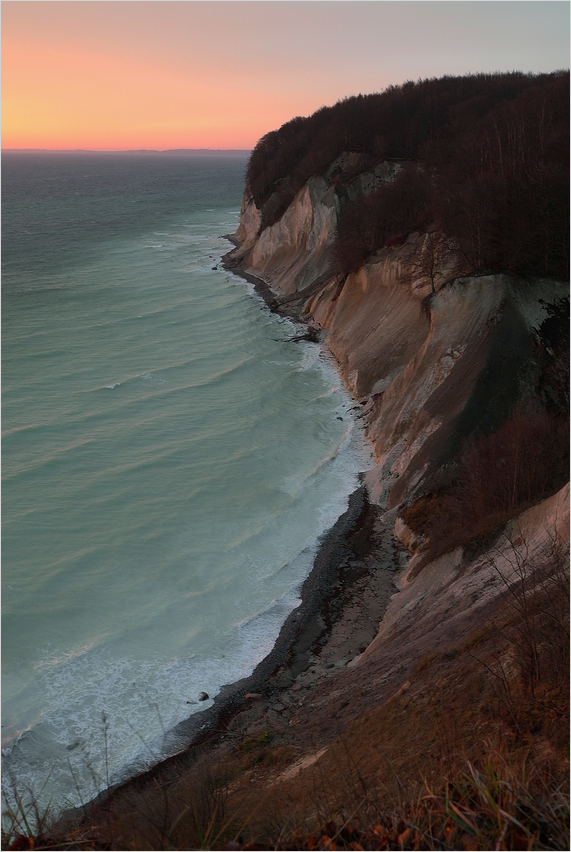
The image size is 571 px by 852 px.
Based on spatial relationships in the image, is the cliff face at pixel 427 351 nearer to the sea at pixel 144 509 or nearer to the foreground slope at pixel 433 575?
the foreground slope at pixel 433 575

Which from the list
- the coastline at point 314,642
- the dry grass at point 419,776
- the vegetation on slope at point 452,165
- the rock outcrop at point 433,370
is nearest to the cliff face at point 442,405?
the rock outcrop at point 433,370

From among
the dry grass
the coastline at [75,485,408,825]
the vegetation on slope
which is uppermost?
the vegetation on slope

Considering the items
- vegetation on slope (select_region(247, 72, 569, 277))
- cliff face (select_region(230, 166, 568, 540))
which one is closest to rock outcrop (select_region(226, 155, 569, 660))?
cliff face (select_region(230, 166, 568, 540))

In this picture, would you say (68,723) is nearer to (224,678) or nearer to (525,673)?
(224,678)

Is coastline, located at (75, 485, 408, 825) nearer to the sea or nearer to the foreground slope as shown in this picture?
the foreground slope

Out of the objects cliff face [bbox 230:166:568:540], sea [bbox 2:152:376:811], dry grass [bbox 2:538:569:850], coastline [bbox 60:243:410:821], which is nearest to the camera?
dry grass [bbox 2:538:569:850]

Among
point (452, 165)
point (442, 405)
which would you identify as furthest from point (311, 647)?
point (452, 165)

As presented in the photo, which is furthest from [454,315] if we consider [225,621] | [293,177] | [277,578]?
[293,177]

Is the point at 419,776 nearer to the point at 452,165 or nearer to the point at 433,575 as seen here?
the point at 433,575
